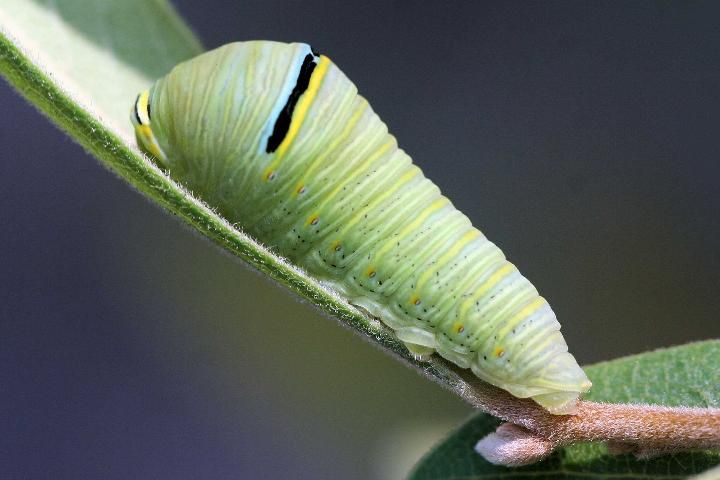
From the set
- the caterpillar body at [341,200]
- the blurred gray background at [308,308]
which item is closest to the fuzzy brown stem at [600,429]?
the caterpillar body at [341,200]

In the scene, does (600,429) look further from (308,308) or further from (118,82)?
(308,308)

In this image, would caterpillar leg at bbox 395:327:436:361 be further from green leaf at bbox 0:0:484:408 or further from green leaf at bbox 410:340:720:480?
green leaf at bbox 410:340:720:480

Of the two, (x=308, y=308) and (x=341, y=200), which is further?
(x=308, y=308)

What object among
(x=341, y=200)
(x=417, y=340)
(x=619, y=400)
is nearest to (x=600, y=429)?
(x=619, y=400)

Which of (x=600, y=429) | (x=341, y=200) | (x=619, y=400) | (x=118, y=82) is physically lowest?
(x=600, y=429)

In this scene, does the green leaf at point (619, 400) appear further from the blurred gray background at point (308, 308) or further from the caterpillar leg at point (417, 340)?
the blurred gray background at point (308, 308)

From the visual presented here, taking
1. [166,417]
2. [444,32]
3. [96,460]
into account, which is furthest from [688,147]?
[96,460]

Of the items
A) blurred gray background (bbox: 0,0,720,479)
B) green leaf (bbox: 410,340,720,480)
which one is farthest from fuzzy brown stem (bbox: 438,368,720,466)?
blurred gray background (bbox: 0,0,720,479)
